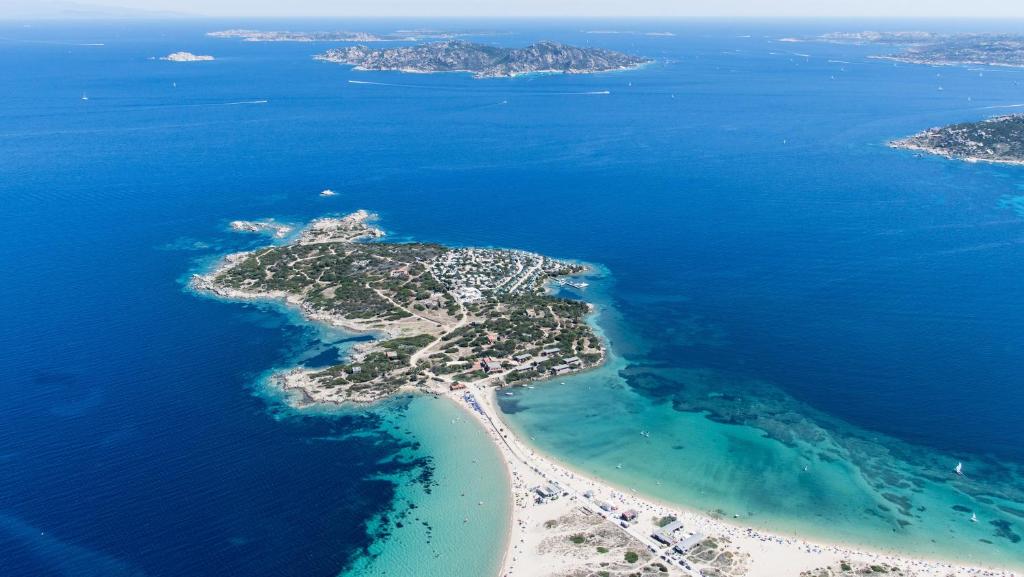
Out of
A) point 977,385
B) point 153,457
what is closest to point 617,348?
point 977,385

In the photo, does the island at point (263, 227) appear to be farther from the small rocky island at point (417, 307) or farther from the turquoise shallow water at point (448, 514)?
the turquoise shallow water at point (448, 514)

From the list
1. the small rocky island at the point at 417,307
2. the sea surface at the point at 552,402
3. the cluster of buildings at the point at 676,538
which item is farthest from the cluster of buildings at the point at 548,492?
the small rocky island at the point at 417,307

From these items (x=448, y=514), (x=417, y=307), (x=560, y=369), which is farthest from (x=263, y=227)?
(x=448, y=514)

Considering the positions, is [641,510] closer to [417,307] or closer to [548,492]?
[548,492]

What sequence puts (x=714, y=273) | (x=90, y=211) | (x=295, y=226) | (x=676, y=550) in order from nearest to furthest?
(x=676, y=550), (x=714, y=273), (x=295, y=226), (x=90, y=211)

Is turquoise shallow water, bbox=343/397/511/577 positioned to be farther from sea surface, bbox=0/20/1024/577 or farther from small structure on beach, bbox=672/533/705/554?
small structure on beach, bbox=672/533/705/554

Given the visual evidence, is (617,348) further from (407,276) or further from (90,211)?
(90,211)

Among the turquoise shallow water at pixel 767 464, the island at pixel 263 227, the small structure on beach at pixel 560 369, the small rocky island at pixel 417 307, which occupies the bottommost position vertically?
the turquoise shallow water at pixel 767 464
